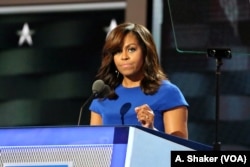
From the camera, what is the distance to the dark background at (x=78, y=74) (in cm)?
432

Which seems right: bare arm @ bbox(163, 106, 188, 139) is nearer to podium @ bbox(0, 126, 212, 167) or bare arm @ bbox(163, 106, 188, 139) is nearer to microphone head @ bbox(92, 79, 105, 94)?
microphone head @ bbox(92, 79, 105, 94)

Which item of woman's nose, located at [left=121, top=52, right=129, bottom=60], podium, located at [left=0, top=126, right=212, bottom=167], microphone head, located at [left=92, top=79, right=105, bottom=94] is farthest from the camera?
woman's nose, located at [left=121, top=52, right=129, bottom=60]

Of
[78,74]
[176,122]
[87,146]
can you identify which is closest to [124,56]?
[176,122]

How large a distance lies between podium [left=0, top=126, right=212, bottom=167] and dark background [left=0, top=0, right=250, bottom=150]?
2.07 m

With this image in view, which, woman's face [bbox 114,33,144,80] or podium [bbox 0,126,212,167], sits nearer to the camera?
podium [bbox 0,126,212,167]

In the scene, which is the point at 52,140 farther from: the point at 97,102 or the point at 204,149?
the point at 97,102

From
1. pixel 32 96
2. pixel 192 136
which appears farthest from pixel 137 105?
pixel 32 96

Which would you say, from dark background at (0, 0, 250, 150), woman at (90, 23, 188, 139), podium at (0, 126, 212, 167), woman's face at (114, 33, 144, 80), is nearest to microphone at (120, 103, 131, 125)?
woman at (90, 23, 188, 139)

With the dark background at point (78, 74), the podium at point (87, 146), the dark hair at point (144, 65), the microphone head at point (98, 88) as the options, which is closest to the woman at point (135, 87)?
the dark hair at point (144, 65)

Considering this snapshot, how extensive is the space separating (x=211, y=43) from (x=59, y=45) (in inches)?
63.1

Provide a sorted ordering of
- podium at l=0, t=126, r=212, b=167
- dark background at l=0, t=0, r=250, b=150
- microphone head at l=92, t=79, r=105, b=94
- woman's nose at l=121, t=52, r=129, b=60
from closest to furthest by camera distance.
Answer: podium at l=0, t=126, r=212, b=167, microphone head at l=92, t=79, r=105, b=94, woman's nose at l=121, t=52, r=129, b=60, dark background at l=0, t=0, r=250, b=150

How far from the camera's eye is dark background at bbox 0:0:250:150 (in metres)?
4.32

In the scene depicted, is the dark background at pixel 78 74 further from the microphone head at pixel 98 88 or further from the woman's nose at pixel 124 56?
the microphone head at pixel 98 88

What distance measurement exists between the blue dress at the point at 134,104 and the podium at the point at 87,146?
57 centimetres
